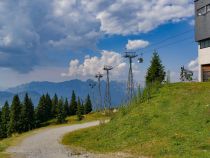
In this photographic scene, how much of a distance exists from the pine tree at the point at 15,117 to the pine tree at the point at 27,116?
4.10 ft

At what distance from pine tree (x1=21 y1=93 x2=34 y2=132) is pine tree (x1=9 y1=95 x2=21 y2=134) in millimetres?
1251

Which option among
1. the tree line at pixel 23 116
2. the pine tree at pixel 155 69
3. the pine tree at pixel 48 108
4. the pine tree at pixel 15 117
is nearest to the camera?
the pine tree at pixel 155 69

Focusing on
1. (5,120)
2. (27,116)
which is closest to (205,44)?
(27,116)

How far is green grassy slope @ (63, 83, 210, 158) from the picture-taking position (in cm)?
2548

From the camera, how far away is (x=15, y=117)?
109188mm

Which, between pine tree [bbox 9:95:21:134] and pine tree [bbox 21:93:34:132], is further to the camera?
pine tree [bbox 21:93:34:132]

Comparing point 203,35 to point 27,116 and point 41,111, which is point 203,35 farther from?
point 41,111

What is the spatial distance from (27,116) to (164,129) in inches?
3317

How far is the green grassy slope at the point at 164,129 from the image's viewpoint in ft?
83.6

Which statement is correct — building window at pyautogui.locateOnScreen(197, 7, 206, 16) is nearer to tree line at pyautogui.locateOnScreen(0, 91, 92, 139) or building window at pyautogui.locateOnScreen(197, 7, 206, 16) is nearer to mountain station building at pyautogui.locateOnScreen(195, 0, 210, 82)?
mountain station building at pyautogui.locateOnScreen(195, 0, 210, 82)

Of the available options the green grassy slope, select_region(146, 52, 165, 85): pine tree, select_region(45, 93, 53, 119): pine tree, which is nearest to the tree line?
select_region(45, 93, 53, 119): pine tree

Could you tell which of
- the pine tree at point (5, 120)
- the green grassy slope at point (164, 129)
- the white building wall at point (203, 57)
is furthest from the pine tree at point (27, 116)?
the green grassy slope at point (164, 129)

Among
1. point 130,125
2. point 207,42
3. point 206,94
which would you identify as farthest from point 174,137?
point 207,42

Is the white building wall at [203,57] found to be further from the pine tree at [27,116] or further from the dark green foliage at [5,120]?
the dark green foliage at [5,120]
